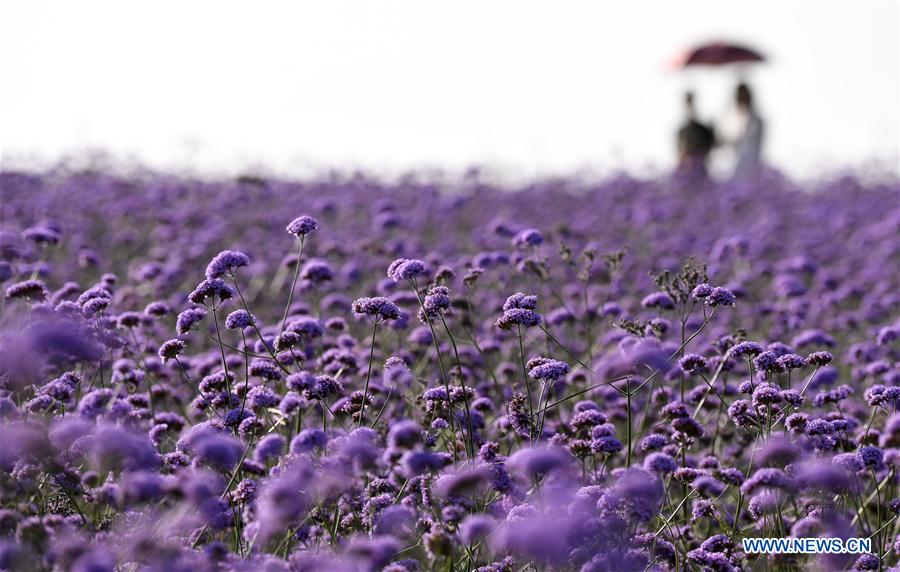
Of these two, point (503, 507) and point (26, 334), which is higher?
point (26, 334)

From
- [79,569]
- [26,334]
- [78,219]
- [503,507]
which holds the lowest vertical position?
[503,507]

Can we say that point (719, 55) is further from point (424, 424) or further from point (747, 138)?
point (424, 424)

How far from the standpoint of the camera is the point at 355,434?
419 centimetres

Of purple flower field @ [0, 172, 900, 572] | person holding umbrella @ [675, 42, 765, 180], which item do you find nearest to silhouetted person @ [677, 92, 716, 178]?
person holding umbrella @ [675, 42, 765, 180]

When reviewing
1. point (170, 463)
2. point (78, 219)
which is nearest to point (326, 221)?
point (78, 219)

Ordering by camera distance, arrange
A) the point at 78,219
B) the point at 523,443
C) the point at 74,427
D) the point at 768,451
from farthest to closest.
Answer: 1. the point at 78,219
2. the point at 523,443
3. the point at 768,451
4. the point at 74,427

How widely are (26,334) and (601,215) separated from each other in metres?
12.6

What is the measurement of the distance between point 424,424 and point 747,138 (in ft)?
58.9

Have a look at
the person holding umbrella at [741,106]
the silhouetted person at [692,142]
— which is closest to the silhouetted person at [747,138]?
the person holding umbrella at [741,106]

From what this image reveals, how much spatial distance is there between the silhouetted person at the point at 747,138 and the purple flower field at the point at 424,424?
11.2 m

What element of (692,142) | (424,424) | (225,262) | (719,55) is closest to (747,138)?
(692,142)

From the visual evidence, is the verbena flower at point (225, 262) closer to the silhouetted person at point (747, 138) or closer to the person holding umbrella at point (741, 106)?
the person holding umbrella at point (741, 106)

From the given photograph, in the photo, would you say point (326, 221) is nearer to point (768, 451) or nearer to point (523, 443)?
point (523, 443)

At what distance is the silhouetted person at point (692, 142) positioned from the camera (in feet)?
71.7
